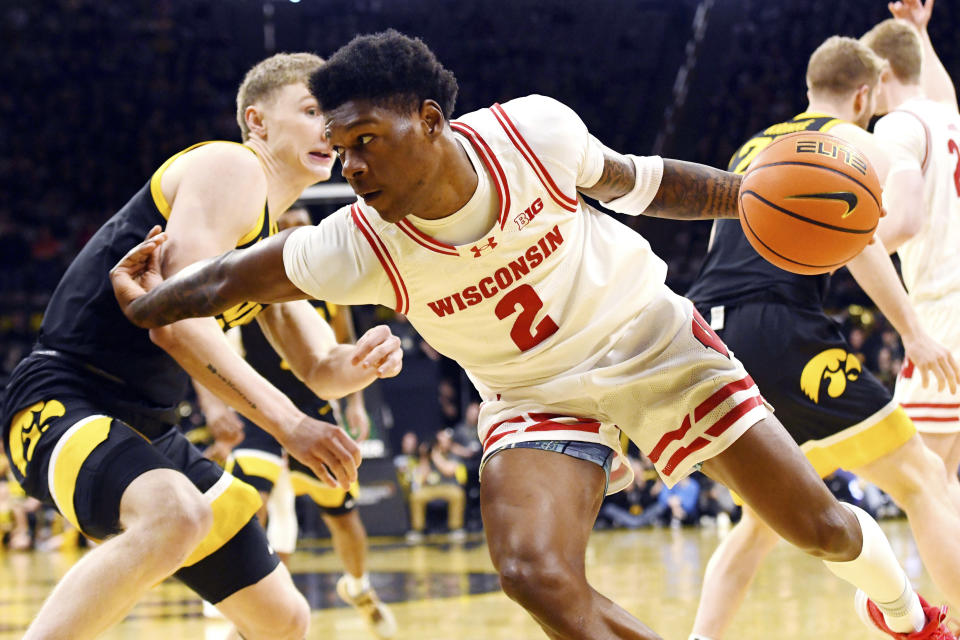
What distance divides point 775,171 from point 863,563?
44.7 inches

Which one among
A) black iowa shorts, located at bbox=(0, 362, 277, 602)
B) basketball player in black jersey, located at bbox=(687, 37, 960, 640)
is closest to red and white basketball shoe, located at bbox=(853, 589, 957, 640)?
basketball player in black jersey, located at bbox=(687, 37, 960, 640)

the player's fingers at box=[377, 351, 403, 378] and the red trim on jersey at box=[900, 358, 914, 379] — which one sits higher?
the player's fingers at box=[377, 351, 403, 378]

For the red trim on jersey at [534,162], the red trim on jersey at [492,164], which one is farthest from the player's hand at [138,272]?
the red trim on jersey at [534,162]

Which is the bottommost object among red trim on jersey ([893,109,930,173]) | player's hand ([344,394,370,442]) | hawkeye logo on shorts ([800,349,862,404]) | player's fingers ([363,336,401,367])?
player's hand ([344,394,370,442])

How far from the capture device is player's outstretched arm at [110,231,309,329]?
255cm

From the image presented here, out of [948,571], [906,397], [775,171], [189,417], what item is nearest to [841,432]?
[948,571]

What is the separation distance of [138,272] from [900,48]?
3422 millimetres

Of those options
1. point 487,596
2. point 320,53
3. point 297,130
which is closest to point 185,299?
point 297,130

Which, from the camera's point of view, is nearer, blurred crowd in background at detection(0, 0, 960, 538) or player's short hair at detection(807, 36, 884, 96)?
player's short hair at detection(807, 36, 884, 96)

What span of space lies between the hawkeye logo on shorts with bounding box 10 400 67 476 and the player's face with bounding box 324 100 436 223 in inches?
49.5

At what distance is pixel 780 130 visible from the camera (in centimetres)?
360

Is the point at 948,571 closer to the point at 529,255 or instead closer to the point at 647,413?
the point at 647,413

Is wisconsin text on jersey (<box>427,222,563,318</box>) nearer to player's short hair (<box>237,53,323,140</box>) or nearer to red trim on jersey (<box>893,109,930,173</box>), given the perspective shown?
player's short hair (<box>237,53,323,140</box>)

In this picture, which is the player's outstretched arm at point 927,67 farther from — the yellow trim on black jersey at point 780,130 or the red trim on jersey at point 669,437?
the red trim on jersey at point 669,437
